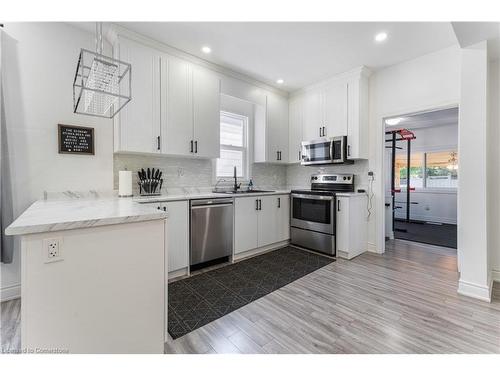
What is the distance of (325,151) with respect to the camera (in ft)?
12.5

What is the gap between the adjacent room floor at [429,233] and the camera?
4.33m

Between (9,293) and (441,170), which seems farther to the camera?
(441,170)

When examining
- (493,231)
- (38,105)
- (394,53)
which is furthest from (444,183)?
(38,105)

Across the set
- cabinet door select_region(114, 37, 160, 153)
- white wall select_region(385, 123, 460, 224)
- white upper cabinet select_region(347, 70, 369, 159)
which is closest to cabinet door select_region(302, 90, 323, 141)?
white upper cabinet select_region(347, 70, 369, 159)

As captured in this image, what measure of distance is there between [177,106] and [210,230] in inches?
66.0

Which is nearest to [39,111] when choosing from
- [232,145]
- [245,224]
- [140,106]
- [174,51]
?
[140,106]

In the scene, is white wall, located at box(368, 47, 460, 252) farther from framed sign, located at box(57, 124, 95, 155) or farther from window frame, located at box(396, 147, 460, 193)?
window frame, located at box(396, 147, 460, 193)

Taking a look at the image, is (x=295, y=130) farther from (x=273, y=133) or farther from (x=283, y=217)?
(x=283, y=217)

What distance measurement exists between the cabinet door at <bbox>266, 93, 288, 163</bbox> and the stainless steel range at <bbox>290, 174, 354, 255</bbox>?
2.60 ft

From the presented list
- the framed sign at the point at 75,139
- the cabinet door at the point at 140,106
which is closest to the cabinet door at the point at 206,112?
the cabinet door at the point at 140,106

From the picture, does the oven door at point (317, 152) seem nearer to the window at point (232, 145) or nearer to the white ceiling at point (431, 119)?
the window at point (232, 145)

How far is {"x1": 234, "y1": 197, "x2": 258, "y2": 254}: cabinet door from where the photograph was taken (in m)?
3.24
